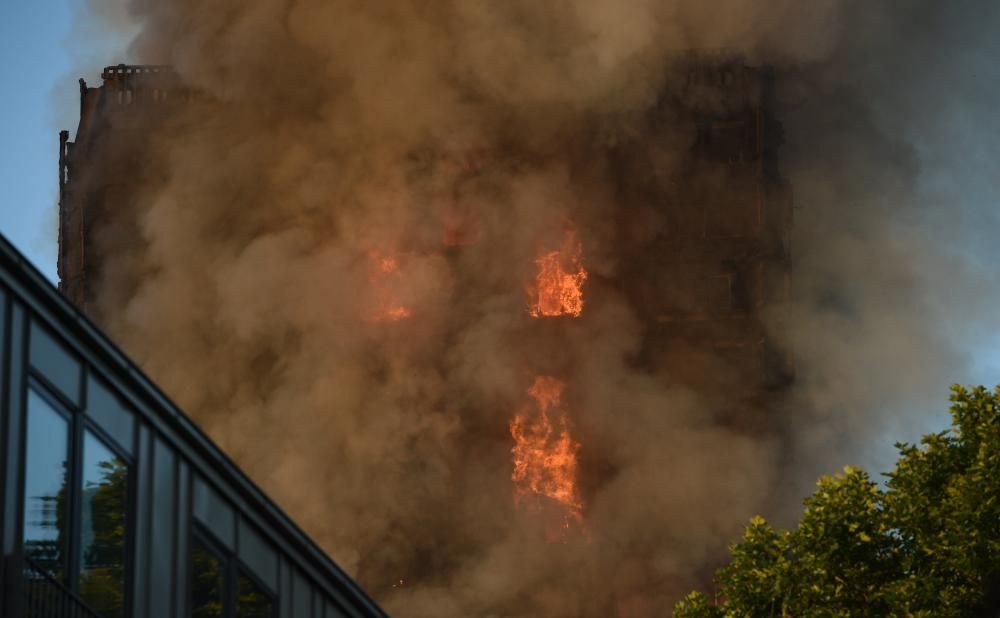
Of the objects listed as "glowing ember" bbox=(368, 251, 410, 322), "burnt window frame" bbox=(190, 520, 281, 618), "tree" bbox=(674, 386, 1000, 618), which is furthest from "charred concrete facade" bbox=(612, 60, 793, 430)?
"burnt window frame" bbox=(190, 520, 281, 618)

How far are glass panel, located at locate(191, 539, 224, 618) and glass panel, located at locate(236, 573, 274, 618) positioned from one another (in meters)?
0.30

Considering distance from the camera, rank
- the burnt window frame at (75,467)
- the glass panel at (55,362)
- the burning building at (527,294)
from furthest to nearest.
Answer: the burning building at (527,294) < the glass panel at (55,362) < the burnt window frame at (75,467)

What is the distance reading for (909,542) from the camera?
77.9ft

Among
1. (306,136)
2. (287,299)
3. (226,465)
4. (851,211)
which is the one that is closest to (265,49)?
(306,136)

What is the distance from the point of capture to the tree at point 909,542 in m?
22.7

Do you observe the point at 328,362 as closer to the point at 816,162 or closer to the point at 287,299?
the point at 287,299

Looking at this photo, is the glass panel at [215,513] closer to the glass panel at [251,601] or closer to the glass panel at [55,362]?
the glass panel at [251,601]

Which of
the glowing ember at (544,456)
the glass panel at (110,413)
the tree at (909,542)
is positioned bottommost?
the glass panel at (110,413)

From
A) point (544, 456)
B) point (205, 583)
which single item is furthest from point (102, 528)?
point (544, 456)

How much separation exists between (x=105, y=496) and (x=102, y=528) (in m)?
0.25

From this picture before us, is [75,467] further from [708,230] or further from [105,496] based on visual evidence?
[708,230]

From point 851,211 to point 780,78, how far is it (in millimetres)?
4088

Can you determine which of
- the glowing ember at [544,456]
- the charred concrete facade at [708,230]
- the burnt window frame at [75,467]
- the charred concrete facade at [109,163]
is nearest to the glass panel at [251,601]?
the burnt window frame at [75,467]

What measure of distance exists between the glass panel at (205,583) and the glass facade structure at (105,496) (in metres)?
0.01
